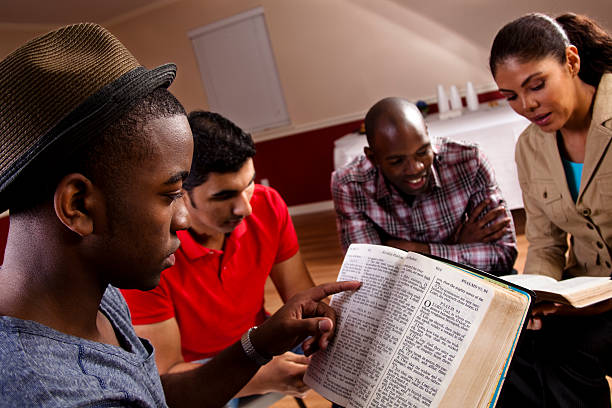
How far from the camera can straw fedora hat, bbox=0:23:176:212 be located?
572mm

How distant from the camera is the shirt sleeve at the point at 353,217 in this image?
6.06 ft

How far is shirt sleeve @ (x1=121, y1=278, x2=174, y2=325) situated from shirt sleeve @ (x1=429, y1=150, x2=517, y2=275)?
976 millimetres

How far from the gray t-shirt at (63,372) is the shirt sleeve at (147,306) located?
511mm

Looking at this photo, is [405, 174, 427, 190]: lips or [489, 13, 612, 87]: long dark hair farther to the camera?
[405, 174, 427, 190]: lips

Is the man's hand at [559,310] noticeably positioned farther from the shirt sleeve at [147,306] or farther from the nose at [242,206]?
the shirt sleeve at [147,306]

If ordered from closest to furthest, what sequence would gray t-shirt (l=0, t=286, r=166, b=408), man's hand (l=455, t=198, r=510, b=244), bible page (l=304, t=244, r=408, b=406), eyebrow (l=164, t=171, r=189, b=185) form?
gray t-shirt (l=0, t=286, r=166, b=408), eyebrow (l=164, t=171, r=189, b=185), bible page (l=304, t=244, r=408, b=406), man's hand (l=455, t=198, r=510, b=244)

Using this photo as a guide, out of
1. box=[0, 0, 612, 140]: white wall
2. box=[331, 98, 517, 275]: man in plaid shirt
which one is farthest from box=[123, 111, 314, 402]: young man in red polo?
box=[0, 0, 612, 140]: white wall

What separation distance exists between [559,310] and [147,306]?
1.09 m

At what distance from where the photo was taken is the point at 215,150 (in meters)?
1.33

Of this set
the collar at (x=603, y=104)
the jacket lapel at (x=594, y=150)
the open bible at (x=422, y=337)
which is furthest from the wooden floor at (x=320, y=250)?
the collar at (x=603, y=104)

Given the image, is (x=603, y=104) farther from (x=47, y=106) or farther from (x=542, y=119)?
(x=47, y=106)

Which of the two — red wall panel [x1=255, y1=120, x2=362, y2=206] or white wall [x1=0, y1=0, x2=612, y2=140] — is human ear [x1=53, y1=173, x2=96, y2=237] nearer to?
white wall [x1=0, y1=0, x2=612, y2=140]

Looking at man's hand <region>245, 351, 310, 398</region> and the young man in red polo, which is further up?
the young man in red polo

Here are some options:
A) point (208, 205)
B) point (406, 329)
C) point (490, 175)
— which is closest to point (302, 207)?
point (490, 175)
